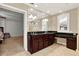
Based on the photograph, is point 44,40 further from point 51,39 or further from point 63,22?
point 63,22

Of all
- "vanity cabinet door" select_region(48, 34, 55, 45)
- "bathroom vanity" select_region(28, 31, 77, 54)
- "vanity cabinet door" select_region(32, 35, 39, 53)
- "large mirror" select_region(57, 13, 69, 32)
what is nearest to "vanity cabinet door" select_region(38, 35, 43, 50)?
"bathroom vanity" select_region(28, 31, 77, 54)

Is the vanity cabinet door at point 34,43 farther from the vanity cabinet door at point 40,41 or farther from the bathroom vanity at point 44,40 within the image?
the vanity cabinet door at point 40,41

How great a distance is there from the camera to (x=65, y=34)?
2.66m

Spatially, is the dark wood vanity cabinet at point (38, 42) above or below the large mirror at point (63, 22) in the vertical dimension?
below

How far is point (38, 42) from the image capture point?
2.99m

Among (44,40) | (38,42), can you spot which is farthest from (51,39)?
(38,42)

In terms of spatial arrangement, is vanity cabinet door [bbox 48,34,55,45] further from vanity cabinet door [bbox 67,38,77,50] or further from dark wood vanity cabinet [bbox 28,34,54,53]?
vanity cabinet door [bbox 67,38,77,50]

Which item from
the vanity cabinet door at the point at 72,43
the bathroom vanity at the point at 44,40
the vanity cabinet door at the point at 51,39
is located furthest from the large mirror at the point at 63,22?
the vanity cabinet door at the point at 51,39

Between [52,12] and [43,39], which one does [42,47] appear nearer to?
[43,39]

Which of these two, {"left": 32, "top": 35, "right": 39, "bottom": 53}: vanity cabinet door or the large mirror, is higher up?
the large mirror

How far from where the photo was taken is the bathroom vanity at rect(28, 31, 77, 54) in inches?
99.8

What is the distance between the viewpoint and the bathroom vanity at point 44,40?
2.54m

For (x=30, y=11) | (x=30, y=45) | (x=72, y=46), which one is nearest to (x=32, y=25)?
(x=30, y=11)

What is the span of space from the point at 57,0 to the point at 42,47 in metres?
2.23
